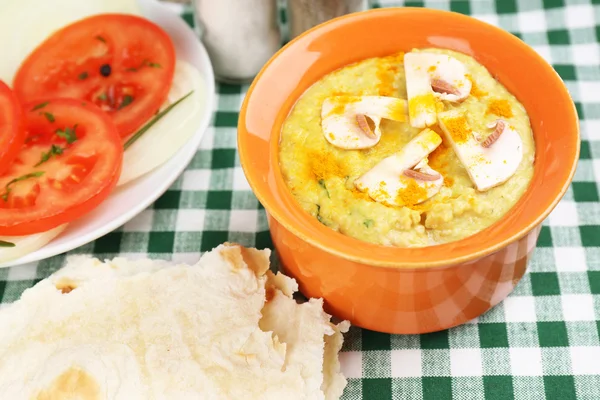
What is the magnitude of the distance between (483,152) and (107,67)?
2099mm

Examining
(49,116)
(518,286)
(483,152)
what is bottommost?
(518,286)

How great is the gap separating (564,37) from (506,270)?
77.1 inches

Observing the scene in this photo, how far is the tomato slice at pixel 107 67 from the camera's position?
3850 millimetres

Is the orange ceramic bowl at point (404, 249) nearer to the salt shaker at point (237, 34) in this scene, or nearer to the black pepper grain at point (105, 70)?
the salt shaker at point (237, 34)

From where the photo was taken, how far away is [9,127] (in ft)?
11.3

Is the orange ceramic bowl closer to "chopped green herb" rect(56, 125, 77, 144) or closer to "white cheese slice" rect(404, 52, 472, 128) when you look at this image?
"white cheese slice" rect(404, 52, 472, 128)

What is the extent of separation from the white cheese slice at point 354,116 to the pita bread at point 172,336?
611mm

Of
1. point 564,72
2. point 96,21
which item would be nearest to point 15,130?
point 96,21

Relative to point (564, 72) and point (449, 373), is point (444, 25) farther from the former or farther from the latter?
point (449, 373)

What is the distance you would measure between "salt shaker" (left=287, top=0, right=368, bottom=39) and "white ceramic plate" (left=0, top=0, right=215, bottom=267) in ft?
1.89

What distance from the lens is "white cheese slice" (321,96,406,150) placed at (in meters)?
3.03

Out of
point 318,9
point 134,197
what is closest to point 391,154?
point 134,197

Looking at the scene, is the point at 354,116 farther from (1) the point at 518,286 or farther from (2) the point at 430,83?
(1) the point at 518,286

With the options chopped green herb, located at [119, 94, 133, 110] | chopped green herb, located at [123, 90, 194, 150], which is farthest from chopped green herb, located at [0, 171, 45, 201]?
chopped green herb, located at [119, 94, 133, 110]
